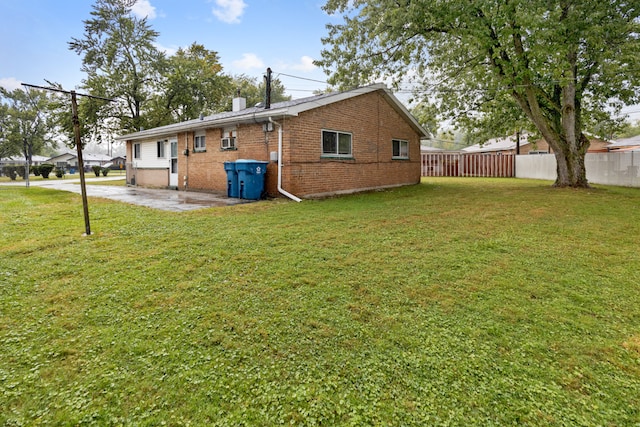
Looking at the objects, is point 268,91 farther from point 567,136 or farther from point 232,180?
point 567,136

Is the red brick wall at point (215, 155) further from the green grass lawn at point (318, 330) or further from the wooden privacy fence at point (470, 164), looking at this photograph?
the wooden privacy fence at point (470, 164)

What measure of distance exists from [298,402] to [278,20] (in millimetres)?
15475

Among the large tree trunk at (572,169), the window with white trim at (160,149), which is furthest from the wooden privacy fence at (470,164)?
the window with white trim at (160,149)

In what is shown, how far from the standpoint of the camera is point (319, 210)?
318 inches

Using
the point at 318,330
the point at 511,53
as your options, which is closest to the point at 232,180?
the point at 318,330

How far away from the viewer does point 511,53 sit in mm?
12078

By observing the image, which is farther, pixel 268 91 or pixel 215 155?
pixel 215 155

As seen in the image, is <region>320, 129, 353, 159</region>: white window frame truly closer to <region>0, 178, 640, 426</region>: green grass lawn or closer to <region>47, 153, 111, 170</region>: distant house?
<region>0, 178, 640, 426</region>: green grass lawn

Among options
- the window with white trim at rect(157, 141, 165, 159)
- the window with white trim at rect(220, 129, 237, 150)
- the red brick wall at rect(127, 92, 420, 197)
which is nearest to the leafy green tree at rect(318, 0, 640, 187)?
the red brick wall at rect(127, 92, 420, 197)

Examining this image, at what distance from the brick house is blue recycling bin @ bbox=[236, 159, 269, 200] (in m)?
0.36

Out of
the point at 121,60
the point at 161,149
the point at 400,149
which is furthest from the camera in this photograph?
the point at 121,60

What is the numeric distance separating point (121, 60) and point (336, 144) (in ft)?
91.1

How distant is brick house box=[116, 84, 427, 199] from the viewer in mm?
10219

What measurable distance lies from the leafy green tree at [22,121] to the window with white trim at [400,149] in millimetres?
46946
